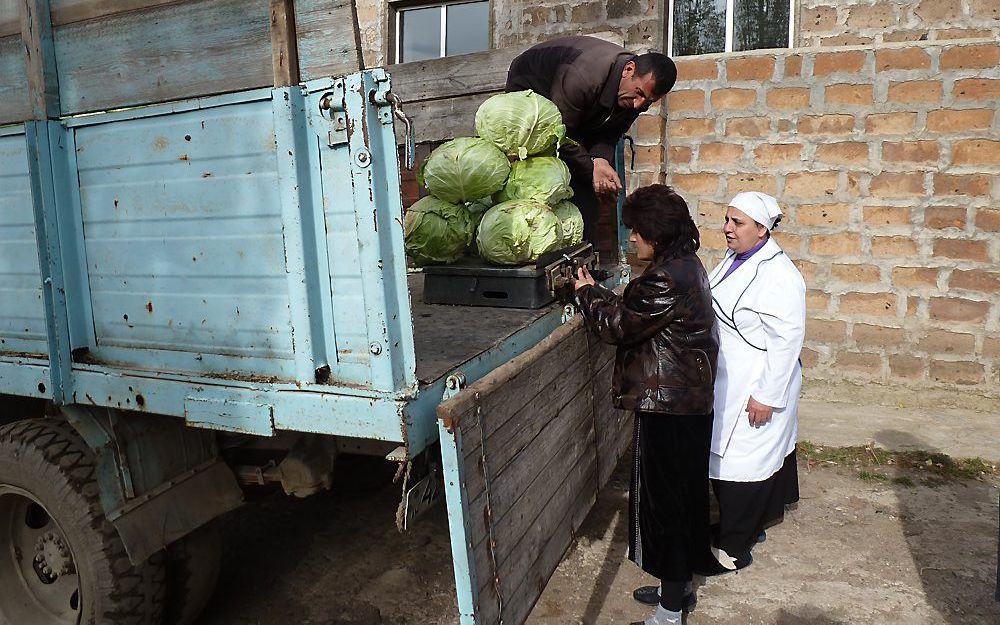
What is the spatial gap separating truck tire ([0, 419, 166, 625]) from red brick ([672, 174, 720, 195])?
15.6ft

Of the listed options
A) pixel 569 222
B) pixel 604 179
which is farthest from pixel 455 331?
pixel 604 179

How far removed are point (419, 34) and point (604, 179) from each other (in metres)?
4.50

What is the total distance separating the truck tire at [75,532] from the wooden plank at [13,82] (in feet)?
3.90

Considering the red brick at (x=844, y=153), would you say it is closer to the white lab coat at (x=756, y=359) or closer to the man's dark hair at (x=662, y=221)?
the white lab coat at (x=756, y=359)

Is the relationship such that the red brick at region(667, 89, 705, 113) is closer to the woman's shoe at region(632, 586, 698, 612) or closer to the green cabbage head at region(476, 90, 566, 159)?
the green cabbage head at region(476, 90, 566, 159)

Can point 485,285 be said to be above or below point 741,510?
above

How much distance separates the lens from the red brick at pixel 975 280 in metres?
5.29

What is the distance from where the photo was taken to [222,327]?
7.39 ft

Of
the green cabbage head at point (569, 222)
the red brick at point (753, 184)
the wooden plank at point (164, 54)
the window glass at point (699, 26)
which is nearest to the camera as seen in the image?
the wooden plank at point (164, 54)

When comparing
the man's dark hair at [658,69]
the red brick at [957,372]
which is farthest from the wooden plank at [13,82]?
the red brick at [957,372]

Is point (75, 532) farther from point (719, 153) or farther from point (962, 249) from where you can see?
point (962, 249)

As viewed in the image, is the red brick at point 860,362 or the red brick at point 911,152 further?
the red brick at point 860,362

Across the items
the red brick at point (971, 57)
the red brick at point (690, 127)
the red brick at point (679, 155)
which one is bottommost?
the red brick at point (679, 155)

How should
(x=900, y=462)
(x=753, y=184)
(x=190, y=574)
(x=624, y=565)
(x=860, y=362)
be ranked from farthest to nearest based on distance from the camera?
(x=753, y=184) → (x=860, y=362) → (x=900, y=462) → (x=624, y=565) → (x=190, y=574)
